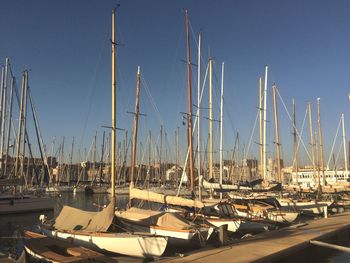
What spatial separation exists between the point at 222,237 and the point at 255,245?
5.11 ft

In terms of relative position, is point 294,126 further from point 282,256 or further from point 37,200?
point 282,256

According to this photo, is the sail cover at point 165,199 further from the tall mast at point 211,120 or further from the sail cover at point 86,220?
the tall mast at point 211,120

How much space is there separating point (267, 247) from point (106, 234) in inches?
286

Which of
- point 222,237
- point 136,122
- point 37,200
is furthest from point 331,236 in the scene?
point 37,200

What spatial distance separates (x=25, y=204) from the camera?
3956 cm

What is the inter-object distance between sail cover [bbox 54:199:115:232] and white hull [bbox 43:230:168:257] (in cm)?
63

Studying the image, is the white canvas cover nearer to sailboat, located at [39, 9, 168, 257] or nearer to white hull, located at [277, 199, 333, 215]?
sailboat, located at [39, 9, 168, 257]

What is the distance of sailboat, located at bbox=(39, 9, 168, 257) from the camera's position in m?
16.0

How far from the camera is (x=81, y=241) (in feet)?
57.5

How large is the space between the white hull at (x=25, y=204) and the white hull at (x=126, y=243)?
23.7 meters

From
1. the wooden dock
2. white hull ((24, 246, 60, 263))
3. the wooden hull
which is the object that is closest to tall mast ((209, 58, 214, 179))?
the wooden dock

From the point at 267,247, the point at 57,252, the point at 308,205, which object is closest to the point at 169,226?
the point at 267,247

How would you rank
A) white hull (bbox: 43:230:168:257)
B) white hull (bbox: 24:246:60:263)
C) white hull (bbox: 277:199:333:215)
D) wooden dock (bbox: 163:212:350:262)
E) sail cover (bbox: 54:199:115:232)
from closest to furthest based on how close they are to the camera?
1. wooden dock (bbox: 163:212:350:262)
2. white hull (bbox: 24:246:60:263)
3. white hull (bbox: 43:230:168:257)
4. sail cover (bbox: 54:199:115:232)
5. white hull (bbox: 277:199:333:215)

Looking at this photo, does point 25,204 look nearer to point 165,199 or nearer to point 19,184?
point 19,184
